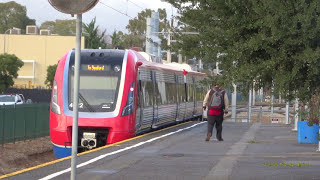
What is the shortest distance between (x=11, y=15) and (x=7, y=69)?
1841 inches

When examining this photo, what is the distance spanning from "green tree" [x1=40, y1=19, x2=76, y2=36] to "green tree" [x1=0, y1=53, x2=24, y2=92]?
2019 inches

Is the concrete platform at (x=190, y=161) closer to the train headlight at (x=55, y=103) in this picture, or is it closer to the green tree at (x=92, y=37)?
the train headlight at (x=55, y=103)

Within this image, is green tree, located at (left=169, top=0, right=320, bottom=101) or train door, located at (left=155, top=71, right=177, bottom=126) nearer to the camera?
green tree, located at (left=169, top=0, right=320, bottom=101)

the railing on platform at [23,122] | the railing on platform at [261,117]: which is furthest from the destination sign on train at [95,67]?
the railing on platform at [261,117]

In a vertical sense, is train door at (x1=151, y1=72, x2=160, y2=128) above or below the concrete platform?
above

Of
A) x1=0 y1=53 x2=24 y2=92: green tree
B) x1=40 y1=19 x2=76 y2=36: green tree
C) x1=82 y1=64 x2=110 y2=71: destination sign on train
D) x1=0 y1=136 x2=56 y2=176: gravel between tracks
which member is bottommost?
x1=0 y1=136 x2=56 y2=176: gravel between tracks

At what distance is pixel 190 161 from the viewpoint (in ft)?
46.6

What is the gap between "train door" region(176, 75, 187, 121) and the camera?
99.7ft

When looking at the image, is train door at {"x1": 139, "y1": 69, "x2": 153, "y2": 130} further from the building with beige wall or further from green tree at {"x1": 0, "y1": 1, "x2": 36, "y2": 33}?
green tree at {"x1": 0, "y1": 1, "x2": 36, "y2": 33}

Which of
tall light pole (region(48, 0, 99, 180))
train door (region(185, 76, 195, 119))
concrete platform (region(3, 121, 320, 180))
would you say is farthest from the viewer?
train door (region(185, 76, 195, 119))

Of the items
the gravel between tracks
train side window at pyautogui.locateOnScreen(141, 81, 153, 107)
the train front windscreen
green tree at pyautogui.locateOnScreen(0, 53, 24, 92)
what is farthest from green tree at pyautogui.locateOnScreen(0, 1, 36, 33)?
the train front windscreen

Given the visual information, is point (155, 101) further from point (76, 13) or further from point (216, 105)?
point (76, 13)

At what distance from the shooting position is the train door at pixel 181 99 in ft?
99.7

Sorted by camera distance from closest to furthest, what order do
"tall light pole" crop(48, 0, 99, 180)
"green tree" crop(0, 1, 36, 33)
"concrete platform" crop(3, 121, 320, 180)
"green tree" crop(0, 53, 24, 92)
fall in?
"tall light pole" crop(48, 0, 99, 180) → "concrete platform" crop(3, 121, 320, 180) → "green tree" crop(0, 53, 24, 92) → "green tree" crop(0, 1, 36, 33)
